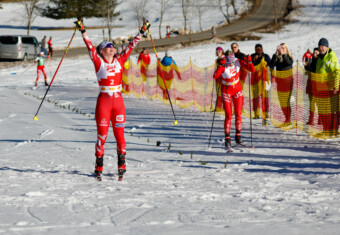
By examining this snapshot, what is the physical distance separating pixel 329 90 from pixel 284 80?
5.53 feet

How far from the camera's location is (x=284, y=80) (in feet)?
37.0

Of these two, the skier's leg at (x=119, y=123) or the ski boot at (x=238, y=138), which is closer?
the skier's leg at (x=119, y=123)

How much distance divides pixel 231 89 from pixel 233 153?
1297mm

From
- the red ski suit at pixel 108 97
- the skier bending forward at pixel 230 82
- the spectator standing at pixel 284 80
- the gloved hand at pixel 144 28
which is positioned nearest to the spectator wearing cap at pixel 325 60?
the spectator standing at pixel 284 80

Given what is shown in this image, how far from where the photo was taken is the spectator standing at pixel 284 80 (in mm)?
11062

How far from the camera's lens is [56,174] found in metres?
7.11

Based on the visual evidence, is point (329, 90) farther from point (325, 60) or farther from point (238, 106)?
point (238, 106)

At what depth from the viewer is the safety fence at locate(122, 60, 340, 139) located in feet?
32.1

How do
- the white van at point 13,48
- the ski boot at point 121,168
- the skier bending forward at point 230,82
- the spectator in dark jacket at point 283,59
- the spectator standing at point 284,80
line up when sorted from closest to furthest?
the ski boot at point 121,168, the skier bending forward at point 230,82, the spectator standing at point 284,80, the spectator in dark jacket at point 283,59, the white van at point 13,48

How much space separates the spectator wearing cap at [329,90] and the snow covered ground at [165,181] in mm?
441

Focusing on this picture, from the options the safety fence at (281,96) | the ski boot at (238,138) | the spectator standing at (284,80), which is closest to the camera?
the ski boot at (238,138)

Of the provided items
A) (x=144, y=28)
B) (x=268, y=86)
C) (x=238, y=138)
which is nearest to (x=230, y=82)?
(x=238, y=138)

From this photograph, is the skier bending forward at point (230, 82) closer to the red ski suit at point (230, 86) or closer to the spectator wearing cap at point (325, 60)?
the red ski suit at point (230, 86)

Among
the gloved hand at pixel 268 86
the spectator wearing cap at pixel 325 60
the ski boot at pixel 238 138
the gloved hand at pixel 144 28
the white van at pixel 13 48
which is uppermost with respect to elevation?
the white van at pixel 13 48
